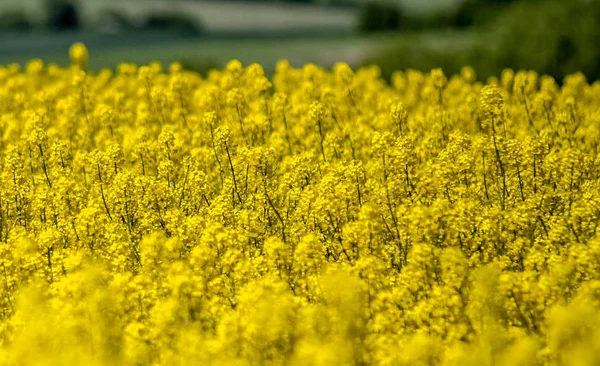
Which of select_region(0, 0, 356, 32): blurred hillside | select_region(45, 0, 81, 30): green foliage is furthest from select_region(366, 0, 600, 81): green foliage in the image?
select_region(45, 0, 81, 30): green foliage

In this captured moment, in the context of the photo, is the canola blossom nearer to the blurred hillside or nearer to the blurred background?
the blurred background

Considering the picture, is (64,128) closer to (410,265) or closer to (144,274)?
(144,274)

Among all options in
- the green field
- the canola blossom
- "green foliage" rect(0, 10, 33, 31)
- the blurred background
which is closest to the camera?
the canola blossom

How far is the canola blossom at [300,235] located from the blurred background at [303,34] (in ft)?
33.1

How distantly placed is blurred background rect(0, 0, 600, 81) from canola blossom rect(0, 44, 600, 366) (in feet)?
33.1

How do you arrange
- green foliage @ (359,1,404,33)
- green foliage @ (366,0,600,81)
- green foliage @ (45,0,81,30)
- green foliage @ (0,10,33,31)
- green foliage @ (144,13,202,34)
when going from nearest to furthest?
green foliage @ (366,0,600,81), green foliage @ (45,0,81,30), green foliage @ (0,10,33,31), green foliage @ (144,13,202,34), green foliage @ (359,1,404,33)

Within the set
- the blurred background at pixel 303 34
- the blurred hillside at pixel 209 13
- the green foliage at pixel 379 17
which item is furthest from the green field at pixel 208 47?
the green foliage at pixel 379 17

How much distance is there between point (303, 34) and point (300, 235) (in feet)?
73.5

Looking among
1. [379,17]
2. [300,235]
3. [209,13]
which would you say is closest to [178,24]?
[209,13]

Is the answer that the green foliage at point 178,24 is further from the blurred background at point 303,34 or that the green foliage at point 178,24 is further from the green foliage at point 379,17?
the green foliage at point 379,17

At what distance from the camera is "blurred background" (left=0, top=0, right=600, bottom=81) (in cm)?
2055

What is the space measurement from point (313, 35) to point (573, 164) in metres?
22.5

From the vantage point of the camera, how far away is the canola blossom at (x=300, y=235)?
5398mm

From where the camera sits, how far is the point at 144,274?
20.4 ft
